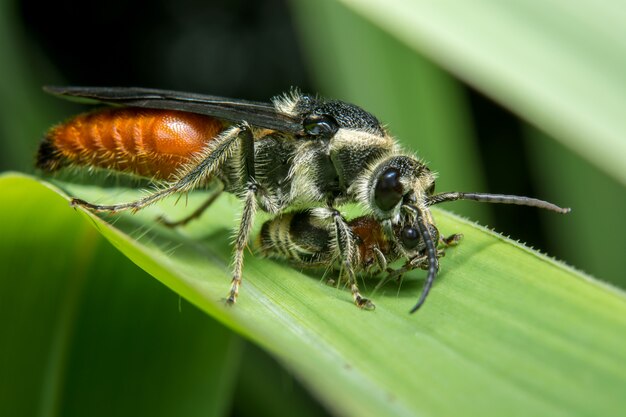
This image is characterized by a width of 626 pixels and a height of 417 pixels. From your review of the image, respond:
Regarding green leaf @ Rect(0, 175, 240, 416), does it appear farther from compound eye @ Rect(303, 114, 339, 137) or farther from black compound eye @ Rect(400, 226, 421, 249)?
compound eye @ Rect(303, 114, 339, 137)

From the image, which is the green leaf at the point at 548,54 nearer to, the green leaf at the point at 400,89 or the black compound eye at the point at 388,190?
the black compound eye at the point at 388,190

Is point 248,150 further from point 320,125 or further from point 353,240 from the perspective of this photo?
point 353,240

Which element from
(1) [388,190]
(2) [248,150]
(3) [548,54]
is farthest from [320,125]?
(3) [548,54]

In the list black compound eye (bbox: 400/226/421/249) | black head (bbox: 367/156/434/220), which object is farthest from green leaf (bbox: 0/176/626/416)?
black head (bbox: 367/156/434/220)

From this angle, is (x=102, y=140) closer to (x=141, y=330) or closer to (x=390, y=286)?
(x=141, y=330)

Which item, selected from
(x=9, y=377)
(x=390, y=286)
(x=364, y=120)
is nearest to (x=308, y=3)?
(x=364, y=120)

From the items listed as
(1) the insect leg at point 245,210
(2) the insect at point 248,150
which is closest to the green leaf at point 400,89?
(2) the insect at point 248,150
